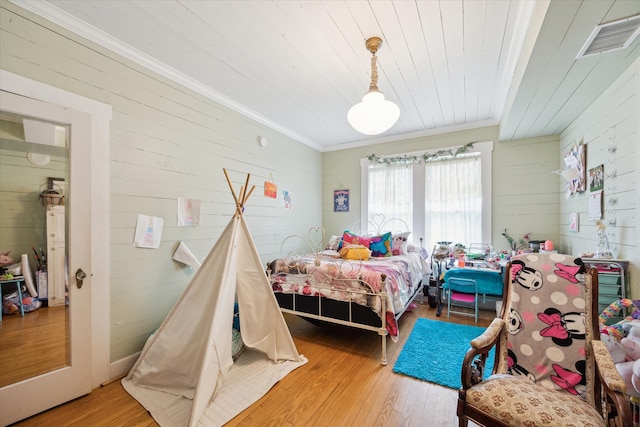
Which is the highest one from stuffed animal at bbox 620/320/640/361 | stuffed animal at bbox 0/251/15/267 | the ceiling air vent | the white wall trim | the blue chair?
the white wall trim

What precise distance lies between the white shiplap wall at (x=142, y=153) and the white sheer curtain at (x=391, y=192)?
243 cm

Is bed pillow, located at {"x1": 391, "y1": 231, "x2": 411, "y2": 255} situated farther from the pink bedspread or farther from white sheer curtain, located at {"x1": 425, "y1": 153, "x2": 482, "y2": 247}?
white sheer curtain, located at {"x1": 425, "y1": 153, "x2": 482, "y2": 247}

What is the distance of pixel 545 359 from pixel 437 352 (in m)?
1.16

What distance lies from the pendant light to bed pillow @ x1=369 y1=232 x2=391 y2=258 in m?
1.90

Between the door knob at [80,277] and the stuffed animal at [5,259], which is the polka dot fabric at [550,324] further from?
the stuffed animal at [5,259]

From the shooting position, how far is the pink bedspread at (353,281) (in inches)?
94.0

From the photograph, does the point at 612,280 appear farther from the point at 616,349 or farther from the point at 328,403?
the point at 328,403

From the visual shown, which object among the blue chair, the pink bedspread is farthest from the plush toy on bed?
the blue chair

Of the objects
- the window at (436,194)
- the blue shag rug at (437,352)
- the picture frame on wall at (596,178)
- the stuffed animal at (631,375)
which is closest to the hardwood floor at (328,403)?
the blue shag rug at (437,352)

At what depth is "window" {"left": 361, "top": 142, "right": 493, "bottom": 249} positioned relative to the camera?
3.91m

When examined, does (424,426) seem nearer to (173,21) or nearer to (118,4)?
(173,21)

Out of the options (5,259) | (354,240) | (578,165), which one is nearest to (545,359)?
(578,165)

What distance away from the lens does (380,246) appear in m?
3.69

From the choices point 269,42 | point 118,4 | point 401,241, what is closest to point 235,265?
point 269,42
